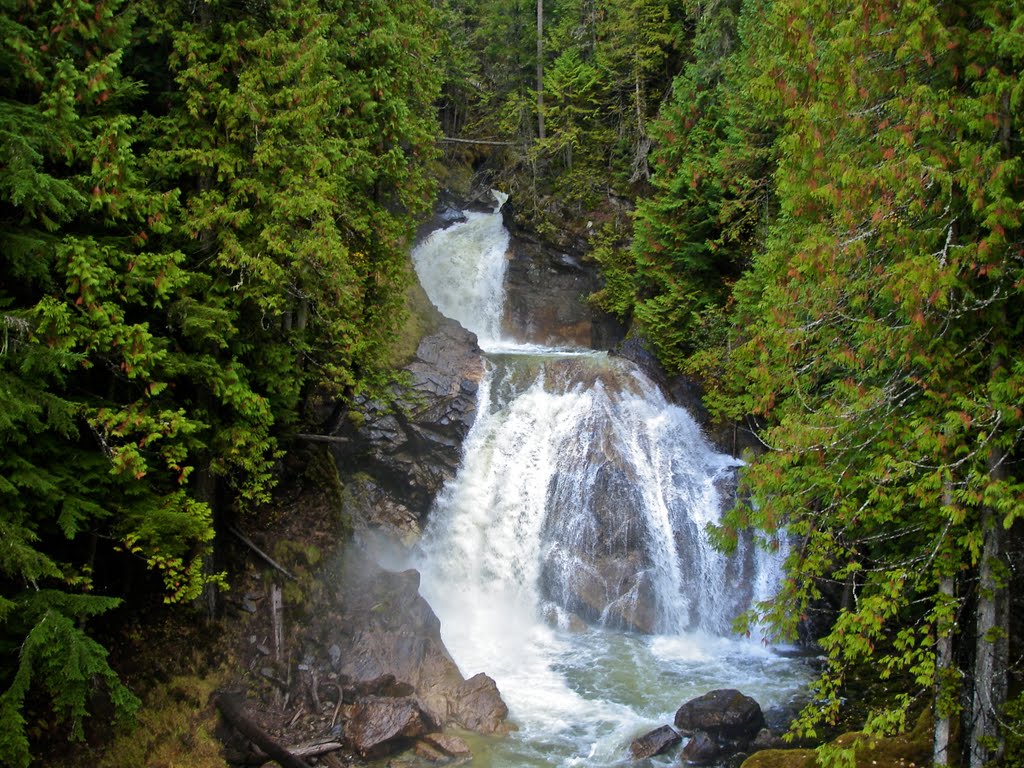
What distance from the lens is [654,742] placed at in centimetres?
1122

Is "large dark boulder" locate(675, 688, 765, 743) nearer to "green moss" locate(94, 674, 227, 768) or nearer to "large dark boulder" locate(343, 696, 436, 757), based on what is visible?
"large dark boulder" locate(343, 696, 436, 757)

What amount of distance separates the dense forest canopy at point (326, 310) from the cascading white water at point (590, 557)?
3585 millimetres

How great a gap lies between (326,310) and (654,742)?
8219 mm

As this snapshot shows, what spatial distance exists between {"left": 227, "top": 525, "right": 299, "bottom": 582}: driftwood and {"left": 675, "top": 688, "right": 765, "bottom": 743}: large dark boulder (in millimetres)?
6755

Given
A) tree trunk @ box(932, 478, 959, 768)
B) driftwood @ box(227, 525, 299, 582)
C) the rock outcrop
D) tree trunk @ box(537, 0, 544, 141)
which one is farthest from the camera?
tree trunk @ box(537, 0, 544, 141)

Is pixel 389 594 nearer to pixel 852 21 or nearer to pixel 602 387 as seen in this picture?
pixel 602 387

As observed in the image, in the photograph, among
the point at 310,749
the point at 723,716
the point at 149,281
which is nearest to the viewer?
the point at 149,281

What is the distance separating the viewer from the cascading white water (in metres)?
13.7

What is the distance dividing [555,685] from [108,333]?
373 inches

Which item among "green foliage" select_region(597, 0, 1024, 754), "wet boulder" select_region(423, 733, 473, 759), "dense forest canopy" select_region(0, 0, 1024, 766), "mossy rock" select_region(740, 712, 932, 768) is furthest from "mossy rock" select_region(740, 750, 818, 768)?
"wet boulder" select_region(423, 733, 473, 759)

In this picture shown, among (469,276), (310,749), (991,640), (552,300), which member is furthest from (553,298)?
(991,640)

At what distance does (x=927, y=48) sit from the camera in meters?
6.93

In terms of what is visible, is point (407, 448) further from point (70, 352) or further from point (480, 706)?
point (70, 352)

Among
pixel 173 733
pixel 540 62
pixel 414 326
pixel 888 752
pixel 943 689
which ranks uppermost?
pixel 540 62
